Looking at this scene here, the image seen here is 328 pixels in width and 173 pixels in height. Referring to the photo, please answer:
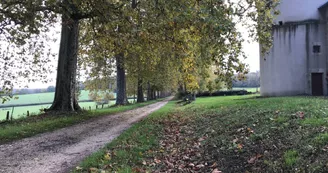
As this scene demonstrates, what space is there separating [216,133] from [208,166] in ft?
10.0

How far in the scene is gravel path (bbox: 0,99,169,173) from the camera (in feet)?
22.4

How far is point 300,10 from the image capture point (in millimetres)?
32156

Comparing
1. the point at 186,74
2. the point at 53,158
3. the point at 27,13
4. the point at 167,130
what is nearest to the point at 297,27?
the point at 186,74

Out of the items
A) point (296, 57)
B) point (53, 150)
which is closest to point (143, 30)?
point (53, 150)

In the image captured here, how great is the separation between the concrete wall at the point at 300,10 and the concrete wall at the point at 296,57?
854 mm

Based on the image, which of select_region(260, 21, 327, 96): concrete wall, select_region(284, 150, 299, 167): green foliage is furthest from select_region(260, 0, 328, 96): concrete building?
select_region(284, 150, 299, 167): green foliage

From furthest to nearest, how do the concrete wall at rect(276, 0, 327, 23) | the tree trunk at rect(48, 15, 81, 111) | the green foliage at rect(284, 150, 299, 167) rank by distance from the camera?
the concrete wall at rect(276, 0, 327, 23)
the tree trunk at rect(48, 15, 81, 111)
the green foliage at rect(284, 150, 299, 167)

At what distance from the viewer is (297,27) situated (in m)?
31.8

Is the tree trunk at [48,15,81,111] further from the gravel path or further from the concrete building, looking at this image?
the concrete building

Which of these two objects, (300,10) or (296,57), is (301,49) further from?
(300,10)

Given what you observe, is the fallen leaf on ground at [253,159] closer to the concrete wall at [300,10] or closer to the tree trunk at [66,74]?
the tree trunk at [66,74]

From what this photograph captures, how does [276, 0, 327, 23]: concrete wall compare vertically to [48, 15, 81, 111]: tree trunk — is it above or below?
above

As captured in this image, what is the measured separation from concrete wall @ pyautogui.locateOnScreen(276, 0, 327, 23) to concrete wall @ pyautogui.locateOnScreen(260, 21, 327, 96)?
85cm

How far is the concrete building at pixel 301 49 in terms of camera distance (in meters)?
31.3
